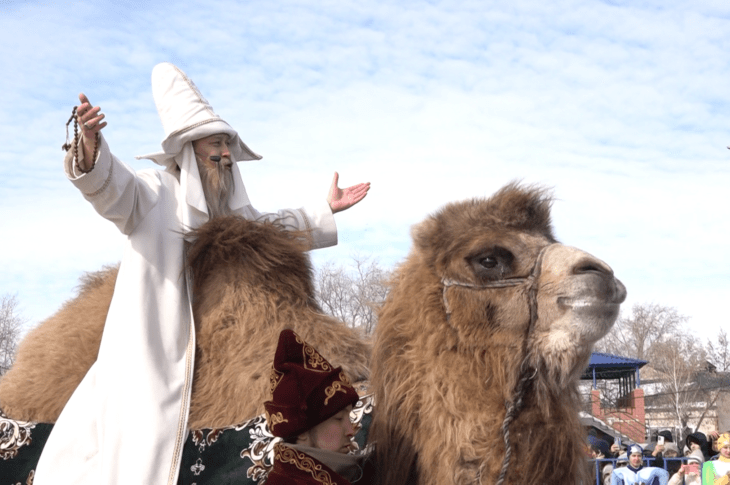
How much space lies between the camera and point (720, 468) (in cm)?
866

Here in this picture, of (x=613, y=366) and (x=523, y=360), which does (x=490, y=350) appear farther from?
(x=613, y=366)

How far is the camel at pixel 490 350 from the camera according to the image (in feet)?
9.75

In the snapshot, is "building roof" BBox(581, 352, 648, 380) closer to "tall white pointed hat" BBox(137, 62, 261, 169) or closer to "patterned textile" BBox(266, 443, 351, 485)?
"tall white pointed hat" BBox(137, 62, 261, 169)

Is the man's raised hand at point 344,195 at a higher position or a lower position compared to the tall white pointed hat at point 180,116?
lower

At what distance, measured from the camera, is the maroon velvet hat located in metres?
2.99

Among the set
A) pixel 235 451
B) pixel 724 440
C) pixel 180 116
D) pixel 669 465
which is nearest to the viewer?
pixel 235 451

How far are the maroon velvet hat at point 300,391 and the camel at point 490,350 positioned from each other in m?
0.28

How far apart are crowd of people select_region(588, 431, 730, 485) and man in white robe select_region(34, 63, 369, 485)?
197 inches

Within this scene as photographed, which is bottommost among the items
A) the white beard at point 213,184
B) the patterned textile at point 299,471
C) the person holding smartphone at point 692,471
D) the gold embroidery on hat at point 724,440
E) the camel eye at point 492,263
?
the person holding smartphone at point 692,471

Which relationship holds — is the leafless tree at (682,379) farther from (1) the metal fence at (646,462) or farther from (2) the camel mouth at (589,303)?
(2) the camel mouth at (589,303)

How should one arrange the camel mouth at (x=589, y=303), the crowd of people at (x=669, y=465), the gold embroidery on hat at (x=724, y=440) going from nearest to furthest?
1. the camel mouth at (x=589, y=303)
2. the crowd of people at (x=669, y=465)
3. the gold embroidery on hat at (x=724, y=440)

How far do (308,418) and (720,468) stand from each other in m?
7.02

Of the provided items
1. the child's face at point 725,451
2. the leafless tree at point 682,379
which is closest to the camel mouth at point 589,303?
the child's face at point 725,451

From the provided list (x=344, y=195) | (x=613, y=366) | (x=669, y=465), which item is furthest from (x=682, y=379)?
(x=344, y=195)
